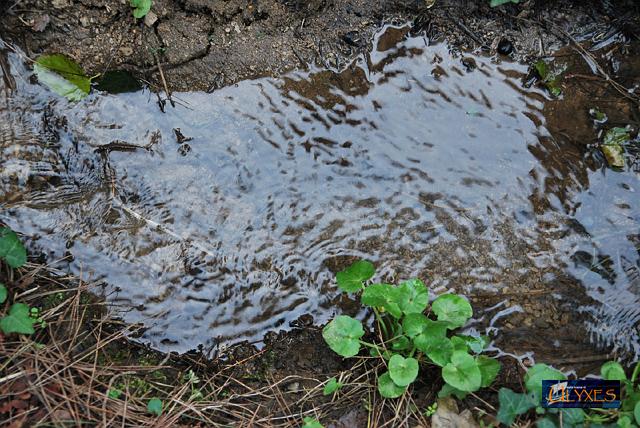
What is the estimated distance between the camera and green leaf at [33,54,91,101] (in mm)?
2637

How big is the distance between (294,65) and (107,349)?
1647 mm

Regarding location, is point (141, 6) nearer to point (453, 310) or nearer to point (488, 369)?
point (453, 310)

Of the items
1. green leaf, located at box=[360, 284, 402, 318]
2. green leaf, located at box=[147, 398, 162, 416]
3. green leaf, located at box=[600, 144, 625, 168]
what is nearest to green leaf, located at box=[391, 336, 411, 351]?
green leaf, located at box=[360, 284, 402, 318]

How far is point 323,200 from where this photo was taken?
260cm

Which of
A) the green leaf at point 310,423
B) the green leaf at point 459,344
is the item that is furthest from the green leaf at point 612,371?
the green leaf at point 310,423

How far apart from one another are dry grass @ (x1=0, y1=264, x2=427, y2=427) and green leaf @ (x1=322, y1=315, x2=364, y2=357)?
17 centimetres

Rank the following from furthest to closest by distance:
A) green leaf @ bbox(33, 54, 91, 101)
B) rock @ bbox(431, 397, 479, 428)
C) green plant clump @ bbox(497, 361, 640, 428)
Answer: green leaf @ bbox(33, 54, 91, 101) → rock @ bbox(431, 397, 479, 428) → green plant clump @ bbox(497, 361, 640, 428)

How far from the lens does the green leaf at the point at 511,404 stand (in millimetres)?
2170

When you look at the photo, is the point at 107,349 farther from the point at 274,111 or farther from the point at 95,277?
the point at 274,111

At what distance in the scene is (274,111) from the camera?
2725mm

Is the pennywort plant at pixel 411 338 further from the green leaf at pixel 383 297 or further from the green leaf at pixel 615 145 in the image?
the green leaf at pixel 615 145

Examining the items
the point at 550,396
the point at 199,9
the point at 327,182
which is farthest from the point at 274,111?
the point at 550,396

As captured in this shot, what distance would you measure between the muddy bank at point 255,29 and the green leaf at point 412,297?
1262 millimetres

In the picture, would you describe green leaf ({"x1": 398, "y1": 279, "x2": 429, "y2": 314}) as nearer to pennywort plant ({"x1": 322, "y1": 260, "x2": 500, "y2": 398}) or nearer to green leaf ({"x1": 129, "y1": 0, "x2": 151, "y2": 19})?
pennywort plant ({"x1": 322, "y1": 260, "x2": 500, "y2": 398})
